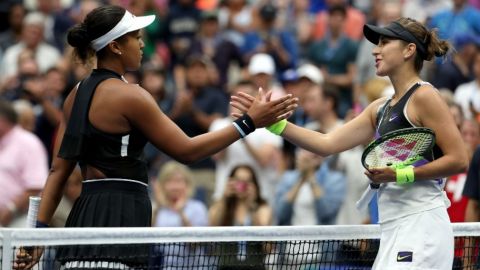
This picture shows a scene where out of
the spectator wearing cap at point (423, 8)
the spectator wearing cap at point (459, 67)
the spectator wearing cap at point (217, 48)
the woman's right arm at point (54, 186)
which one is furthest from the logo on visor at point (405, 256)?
the spectator wearing cap at point (217, 48)

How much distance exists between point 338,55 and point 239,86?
2188 mm

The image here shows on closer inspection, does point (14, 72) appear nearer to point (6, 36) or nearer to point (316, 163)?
point (6, 36)

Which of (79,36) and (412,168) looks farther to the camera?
(79,36)

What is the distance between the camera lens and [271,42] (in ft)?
50.2

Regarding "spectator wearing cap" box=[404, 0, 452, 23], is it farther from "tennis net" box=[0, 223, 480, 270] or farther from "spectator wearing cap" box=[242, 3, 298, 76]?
"tennis net" box=[0, 223, 480, 270]

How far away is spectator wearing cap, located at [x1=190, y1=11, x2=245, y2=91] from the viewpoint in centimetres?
1550

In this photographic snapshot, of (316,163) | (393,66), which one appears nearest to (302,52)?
(316,163)

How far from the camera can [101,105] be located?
20.7 feet

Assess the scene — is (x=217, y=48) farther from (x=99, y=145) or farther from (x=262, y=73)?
(x=99, y=145)

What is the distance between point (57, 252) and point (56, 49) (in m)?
10.1

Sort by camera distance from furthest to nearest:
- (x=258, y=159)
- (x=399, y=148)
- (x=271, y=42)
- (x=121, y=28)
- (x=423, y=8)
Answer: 1. (x=423, y=8)
2. (x=271, y=42)
3. (x=258, y=159)
4. (x=121, y=28)
5. (x=399, y=148)

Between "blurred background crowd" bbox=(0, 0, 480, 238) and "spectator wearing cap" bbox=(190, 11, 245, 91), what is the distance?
16 mm

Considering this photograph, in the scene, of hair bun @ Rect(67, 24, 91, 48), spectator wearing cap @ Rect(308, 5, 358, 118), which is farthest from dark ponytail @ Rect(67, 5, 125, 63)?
spectator wearing cap @ Rect(308, 5, 358, 118)

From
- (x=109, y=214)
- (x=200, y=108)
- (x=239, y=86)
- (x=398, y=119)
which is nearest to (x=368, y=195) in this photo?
(x=398, y=119)
